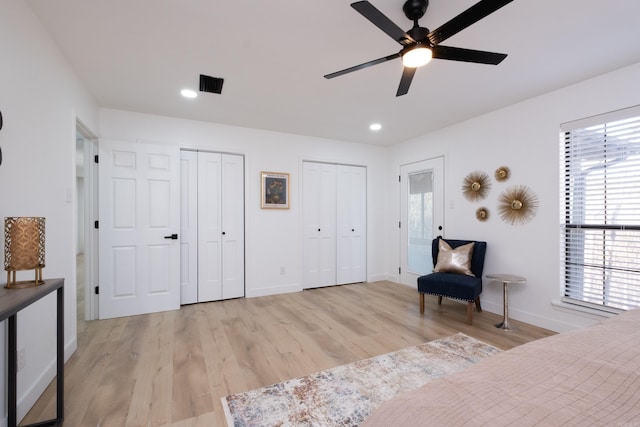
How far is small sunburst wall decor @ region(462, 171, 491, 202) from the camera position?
3516mm

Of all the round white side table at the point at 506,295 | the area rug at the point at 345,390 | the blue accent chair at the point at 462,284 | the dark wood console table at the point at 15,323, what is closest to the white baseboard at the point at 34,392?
the dark wood console table at the point at 15,323

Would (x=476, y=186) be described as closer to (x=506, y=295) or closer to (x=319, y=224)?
(x=506, y=295)

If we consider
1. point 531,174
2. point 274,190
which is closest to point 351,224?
point 274,190

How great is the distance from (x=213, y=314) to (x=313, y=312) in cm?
119

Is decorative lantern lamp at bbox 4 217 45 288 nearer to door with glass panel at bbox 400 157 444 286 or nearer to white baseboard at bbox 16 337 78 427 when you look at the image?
white baseboard at bbox 16 337 78 427

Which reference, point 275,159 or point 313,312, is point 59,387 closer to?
point 313,312

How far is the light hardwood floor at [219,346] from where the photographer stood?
1.73m

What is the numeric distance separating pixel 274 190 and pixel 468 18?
3194 mm

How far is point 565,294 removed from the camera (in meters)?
2.84

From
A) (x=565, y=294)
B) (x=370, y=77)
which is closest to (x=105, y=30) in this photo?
(x=370, y=77)

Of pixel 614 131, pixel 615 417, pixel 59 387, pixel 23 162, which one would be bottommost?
pixel 59 387

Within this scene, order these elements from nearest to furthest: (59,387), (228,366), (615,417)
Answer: (615,417) < (59,387) < (228,366)

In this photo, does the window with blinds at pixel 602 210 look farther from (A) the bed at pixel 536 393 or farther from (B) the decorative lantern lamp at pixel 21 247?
(B) the decorative lantern lamp at pixel 21 247

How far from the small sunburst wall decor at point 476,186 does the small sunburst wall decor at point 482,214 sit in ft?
0.50
